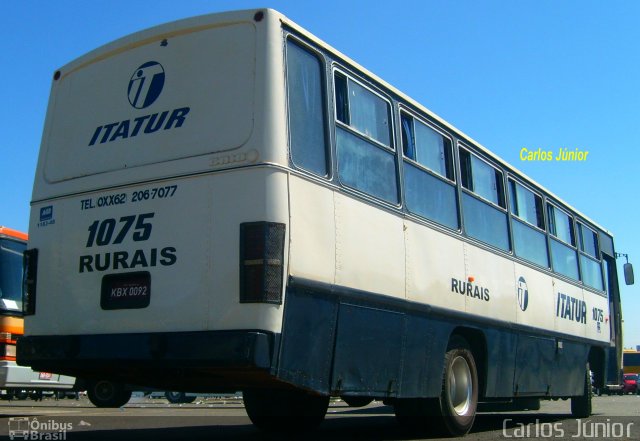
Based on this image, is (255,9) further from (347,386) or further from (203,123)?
(347,386)

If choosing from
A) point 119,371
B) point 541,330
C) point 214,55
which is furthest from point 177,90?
point 541,330

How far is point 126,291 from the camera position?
6.36 metres

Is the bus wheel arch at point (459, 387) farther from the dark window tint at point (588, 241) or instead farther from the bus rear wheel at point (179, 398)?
the bus rear wheel at point (179, 398)

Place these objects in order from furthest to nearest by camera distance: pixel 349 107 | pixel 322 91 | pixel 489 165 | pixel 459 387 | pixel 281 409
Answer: pixel 489 165 < pixel 281 409 < pixel 459 387 < pixel 349 107 < pixel 322 91

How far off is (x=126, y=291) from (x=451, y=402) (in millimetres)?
3825

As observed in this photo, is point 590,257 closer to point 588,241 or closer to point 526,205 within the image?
point 588,241

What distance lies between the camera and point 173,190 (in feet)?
20.6

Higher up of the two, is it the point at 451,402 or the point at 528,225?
the point at 528,225

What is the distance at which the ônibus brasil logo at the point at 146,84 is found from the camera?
6727 millimetres

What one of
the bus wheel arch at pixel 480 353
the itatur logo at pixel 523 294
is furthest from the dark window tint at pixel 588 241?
the bus wheel arch at pixel 480 353

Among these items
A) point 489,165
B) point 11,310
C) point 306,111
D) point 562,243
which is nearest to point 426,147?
point 489,165

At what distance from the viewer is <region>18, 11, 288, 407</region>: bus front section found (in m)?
5.80

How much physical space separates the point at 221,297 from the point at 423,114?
3558 mm

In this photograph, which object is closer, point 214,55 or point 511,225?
point 214,55
